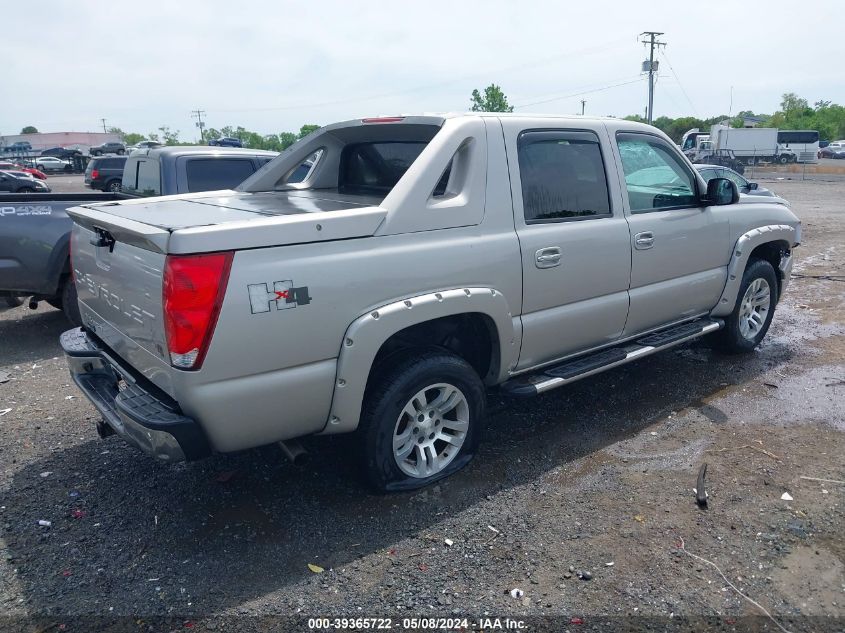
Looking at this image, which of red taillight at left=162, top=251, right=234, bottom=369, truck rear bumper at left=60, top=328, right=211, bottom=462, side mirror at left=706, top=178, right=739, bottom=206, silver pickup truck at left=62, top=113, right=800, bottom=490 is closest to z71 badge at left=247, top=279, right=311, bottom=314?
silver pickup truck at left=62, top=113, right=800, bottom=490

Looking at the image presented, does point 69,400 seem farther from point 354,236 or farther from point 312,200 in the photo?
point 354,236

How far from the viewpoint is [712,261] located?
16.8 feet

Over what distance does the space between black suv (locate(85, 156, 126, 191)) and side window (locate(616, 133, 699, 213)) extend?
70.9 feet

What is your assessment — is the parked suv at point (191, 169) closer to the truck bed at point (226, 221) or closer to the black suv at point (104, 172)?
the truck bed at point (226, 221)

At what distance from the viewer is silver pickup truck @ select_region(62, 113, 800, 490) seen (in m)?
2.84

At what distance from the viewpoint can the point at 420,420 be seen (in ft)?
11.9

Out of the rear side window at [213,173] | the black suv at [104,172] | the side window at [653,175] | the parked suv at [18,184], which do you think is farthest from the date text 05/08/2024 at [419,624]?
the parked suv at [18,184]

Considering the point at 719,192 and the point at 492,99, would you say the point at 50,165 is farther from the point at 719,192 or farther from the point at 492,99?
the point at 719,192

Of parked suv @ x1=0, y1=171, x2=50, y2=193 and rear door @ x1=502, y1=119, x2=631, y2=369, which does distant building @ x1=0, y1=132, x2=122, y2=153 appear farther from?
rear door @ x1=502, y1=119, x2=631, y2=369

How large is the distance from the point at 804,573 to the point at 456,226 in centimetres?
234

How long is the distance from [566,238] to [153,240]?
2371 millimetres

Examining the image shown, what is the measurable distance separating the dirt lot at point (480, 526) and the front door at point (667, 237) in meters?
0.76

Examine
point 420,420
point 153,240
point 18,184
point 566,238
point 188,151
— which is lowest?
point 420,420

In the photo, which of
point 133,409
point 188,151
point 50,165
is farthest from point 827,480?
point 50,165
